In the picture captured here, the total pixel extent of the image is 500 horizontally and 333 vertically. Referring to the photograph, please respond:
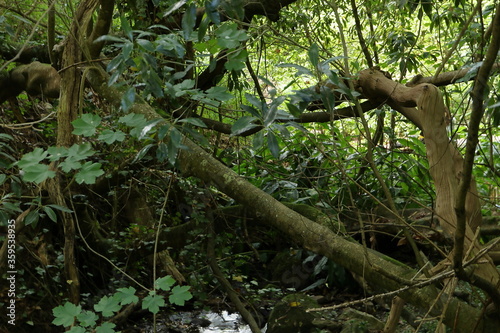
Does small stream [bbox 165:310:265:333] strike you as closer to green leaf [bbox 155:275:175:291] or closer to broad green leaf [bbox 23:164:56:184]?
green leaf [bbox 155:275:175:291]

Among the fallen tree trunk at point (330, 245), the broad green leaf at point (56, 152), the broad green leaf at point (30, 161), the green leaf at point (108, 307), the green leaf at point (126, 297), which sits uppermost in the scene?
the broad green leaf at point (56, 152)

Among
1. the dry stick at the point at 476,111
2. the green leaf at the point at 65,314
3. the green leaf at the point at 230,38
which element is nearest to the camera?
the dry stick at the point at 476,111

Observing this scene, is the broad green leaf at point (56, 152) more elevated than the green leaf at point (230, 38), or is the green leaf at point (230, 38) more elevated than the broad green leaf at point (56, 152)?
the green leaf at point (230, 38)

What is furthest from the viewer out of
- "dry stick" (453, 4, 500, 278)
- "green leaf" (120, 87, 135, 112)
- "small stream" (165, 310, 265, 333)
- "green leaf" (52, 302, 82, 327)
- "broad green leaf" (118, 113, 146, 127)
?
"small stream" (165, 310, 265, 333)

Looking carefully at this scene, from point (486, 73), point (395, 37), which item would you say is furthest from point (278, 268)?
point (486, 73)

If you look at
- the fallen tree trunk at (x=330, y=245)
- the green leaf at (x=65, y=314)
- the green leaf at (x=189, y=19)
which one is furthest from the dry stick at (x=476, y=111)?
the green leaf at (x=65, y=314)

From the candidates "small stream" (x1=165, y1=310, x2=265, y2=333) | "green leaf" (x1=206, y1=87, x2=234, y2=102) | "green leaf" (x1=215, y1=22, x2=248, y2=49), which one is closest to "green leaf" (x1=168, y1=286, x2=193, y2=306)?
"green leaf" (x1=206, y1=87, x2=234, y2=102)

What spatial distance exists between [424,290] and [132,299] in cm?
130

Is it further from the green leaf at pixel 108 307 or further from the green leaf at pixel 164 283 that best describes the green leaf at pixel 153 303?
the green leaf at pixel 108 307

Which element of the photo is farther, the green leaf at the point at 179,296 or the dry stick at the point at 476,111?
the green leaf at the point at 179,296

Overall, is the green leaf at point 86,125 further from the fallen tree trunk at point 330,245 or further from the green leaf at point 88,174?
the fallen tree trunk at point 330,245

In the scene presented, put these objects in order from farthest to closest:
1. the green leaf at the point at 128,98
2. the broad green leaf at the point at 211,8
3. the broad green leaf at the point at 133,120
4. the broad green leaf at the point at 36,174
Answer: the broad green leaf at the point at 133,120
the green leaf at the point at 128,98
the broad green leaf at the point at 36,174
the broad green leaf at the point at 211,8

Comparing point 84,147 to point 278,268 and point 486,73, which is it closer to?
point 486,73

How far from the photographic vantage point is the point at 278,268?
518 centimetres
